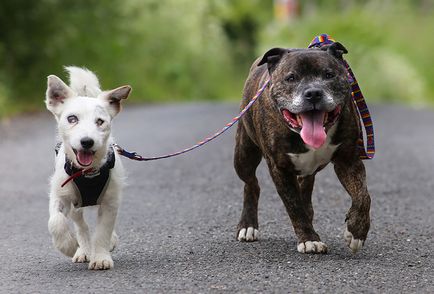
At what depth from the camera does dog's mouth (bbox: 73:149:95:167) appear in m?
5.77

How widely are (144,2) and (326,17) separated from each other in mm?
7071

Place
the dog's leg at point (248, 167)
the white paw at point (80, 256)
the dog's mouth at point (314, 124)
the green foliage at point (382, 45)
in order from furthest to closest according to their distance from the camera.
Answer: the green foliage at point (382, 45) < the dog's leg at point (248, 167) < the white paw at point (80, 256) < the dog's mouth at point (314, 124)

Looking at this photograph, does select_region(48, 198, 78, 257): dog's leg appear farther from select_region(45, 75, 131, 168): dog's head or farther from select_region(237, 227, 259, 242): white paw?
select_region(237, 227, 259, 242): white paw

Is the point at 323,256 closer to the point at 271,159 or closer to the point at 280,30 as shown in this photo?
the point at 271,159

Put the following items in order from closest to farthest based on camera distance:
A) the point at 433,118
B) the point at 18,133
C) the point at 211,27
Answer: the point at 18,133, the point at 433,118, the point at 211,27

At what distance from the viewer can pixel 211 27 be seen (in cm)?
3600

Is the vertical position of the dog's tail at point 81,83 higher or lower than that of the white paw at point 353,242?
higher

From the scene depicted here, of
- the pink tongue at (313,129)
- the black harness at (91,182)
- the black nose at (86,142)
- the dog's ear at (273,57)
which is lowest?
the black harness at (91,182)

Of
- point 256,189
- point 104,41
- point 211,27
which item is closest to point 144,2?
point 104,41

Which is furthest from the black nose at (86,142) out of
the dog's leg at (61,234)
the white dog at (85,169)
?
the dog's leg at (61,234)

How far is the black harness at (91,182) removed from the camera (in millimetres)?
6004

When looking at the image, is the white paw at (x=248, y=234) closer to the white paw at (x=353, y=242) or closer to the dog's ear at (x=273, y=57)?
the white paw at (x=353, y=242)

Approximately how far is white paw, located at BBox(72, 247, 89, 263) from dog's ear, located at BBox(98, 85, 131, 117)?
0.97 meters

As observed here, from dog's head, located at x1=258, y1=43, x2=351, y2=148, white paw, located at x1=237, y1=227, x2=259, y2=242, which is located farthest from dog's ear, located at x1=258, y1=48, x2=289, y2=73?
white paw, located at x1=237, y1=227, x2=259, y2=242
